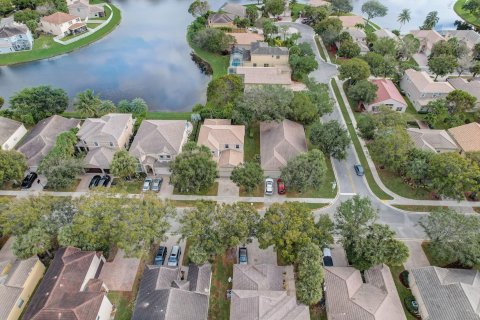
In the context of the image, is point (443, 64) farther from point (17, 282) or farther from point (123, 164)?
point (17, 282)

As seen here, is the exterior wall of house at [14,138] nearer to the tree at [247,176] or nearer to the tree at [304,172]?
the tree at [247,176]

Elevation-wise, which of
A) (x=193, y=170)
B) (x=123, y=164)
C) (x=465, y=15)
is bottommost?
(x=465, y=15)

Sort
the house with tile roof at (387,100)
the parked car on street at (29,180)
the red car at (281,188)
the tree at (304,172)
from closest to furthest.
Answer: the tree at (304,172) < the red car at (281,188) < the parked car on street at (29,180) < the house with tile roof at (387,100)

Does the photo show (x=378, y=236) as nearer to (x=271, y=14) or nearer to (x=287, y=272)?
(x=287, y=272)

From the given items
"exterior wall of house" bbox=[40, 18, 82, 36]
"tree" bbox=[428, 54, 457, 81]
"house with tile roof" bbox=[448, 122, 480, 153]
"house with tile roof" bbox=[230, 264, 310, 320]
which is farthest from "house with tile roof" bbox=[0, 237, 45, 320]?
"tree" bbox=[428, 54, 457, 81]

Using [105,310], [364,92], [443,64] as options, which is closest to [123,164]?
[105,310]

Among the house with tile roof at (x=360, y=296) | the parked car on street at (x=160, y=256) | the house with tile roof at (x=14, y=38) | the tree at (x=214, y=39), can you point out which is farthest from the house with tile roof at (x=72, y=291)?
the house with tile roof at (x=14, y=38)

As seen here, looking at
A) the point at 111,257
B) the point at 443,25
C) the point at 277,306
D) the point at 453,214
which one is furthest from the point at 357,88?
the point at 443,25
